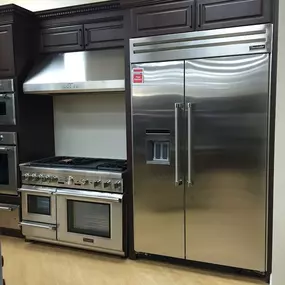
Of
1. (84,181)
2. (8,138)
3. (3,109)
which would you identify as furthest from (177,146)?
(3,109)

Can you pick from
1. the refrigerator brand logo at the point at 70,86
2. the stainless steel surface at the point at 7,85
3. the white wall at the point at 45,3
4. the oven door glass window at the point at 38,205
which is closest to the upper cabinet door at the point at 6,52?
the stainless steel surface at the point at 7,85

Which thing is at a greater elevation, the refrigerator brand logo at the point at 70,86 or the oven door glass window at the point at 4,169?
the refrigerator brand logo at the point at 70,86

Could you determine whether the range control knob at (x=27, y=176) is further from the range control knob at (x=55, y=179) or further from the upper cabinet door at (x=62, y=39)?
the upper cabinet door at (x=62, y=39)

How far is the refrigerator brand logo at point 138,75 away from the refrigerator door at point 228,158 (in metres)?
0.42

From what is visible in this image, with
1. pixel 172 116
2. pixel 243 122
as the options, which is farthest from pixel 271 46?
pixel 172 116

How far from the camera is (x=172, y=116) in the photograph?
114 inches

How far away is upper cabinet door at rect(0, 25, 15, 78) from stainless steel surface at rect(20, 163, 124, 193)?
103 centimetres

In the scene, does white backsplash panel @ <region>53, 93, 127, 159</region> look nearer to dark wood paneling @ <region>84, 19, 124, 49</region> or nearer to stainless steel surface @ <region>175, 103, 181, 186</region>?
dark wood paneling @ <region>84, 19, 124, 49</region>

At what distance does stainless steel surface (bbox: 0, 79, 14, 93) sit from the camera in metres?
3.54

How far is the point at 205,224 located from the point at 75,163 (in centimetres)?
153

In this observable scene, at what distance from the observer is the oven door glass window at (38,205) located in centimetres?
355

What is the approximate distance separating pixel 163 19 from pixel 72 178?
5.80 ft

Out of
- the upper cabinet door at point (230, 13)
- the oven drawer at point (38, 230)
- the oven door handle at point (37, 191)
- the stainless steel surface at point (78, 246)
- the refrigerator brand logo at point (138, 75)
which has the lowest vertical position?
the stainless steel surface at point (78, 246)

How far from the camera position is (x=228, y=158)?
2.76m
